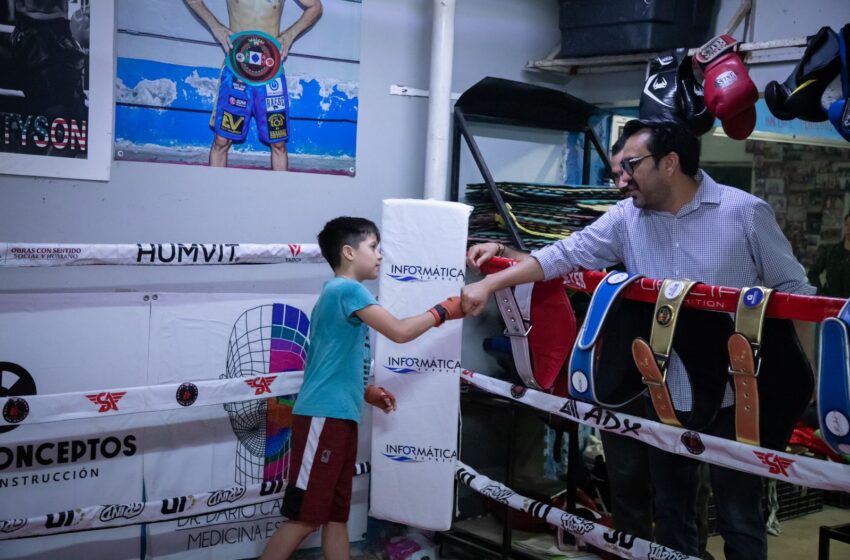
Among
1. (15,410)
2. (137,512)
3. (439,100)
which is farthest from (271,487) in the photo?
(439,100)

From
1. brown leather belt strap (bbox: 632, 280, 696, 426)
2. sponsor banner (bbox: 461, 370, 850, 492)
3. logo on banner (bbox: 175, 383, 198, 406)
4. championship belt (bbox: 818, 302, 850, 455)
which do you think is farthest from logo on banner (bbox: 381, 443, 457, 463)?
championship belt (bbox: 818, 302, 850, 455)

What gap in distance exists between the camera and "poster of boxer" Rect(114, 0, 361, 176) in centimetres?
347

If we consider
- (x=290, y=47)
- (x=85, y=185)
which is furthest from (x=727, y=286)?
(x=85, y=185)

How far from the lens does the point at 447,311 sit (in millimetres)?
2973

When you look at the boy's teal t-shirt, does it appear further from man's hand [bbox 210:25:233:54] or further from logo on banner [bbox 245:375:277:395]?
man's hand [bbox 210:25:233:54]

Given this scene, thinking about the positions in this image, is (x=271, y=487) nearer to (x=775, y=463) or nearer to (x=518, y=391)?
(x=518, y=391)

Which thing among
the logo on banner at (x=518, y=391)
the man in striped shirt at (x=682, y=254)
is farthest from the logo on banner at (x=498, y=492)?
the man in striped shirt at (x=682, y=254)

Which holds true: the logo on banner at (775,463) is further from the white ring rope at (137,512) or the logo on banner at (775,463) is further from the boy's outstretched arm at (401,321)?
the white ring rope at (137,512)

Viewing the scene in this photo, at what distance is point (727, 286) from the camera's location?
252 centimetres

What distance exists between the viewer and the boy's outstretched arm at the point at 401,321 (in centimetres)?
292

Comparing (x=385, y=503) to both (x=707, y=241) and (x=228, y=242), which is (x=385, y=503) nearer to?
(x=228, y=242)

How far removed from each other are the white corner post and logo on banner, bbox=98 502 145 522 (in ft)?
6.23

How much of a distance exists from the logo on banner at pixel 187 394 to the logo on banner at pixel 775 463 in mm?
1959

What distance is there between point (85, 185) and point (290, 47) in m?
1.09
